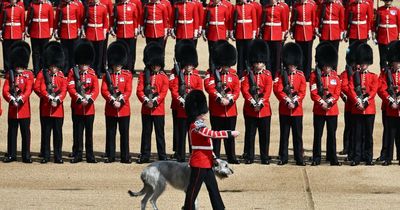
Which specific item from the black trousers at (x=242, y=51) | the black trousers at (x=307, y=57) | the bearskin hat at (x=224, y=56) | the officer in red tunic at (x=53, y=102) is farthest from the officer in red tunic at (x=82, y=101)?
the black trousers at (x=307, y=57)

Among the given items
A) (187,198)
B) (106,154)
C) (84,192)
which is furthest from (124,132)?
(187,198)

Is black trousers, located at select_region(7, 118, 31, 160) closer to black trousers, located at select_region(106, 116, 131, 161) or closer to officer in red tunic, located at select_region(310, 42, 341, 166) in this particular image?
black trousers, located at select_region(106, 116, 131, 161)

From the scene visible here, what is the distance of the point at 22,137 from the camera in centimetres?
1869

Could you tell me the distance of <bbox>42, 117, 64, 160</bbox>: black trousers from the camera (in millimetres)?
18641

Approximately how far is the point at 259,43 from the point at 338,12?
3235mm

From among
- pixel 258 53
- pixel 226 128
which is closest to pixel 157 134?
pixel 226 128

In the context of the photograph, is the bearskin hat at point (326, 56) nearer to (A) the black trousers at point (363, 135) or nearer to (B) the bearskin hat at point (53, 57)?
(A) the black trousers at point (363, 135)

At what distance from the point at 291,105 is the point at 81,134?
8.21ft

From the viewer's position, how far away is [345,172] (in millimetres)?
17969

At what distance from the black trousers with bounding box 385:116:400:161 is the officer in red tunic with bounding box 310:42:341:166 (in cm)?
59

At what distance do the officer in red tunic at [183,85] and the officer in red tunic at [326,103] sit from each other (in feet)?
4.42

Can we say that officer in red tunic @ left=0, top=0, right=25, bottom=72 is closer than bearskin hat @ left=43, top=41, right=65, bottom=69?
No

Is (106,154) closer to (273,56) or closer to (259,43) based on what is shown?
(259,43)

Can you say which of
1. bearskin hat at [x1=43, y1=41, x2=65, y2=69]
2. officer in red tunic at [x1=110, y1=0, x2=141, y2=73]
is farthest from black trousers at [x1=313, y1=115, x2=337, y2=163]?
officer in red tunic at [x1=110, y1=0, x2=141, y2=73]
